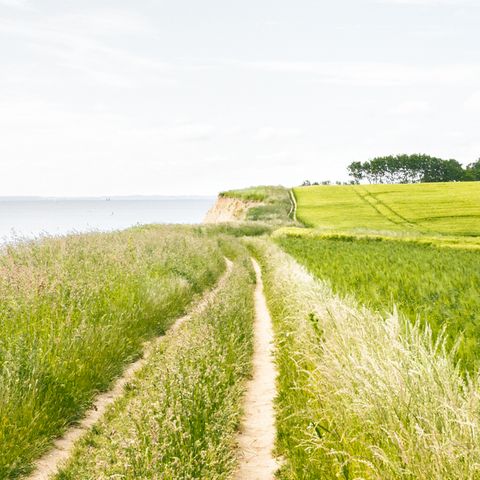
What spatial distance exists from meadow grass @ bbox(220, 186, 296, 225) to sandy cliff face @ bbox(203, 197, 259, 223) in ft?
3.01

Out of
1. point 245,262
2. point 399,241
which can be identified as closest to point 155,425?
point 245,262

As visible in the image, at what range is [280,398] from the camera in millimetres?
8203

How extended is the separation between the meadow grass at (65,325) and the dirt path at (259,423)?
2.22 m

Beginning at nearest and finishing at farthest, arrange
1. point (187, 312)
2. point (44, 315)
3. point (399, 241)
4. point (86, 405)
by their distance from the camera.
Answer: point (86, 405), point (44, 315), point (187, 312), point (399, 241)

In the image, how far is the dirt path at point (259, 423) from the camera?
6.38 metres

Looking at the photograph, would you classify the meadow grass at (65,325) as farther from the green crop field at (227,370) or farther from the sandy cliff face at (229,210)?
the sandy cliff face at (229,210)

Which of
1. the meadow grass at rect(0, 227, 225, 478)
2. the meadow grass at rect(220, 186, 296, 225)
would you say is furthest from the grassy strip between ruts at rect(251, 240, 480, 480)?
the meadow grass at rect(220, 186, 296, 225)

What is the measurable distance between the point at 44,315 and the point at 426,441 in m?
6.83

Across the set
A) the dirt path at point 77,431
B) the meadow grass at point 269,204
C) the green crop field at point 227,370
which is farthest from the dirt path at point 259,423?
the meadow grass at point 269,204

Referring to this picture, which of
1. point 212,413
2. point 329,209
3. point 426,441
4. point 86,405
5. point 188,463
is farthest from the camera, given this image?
point 329,209

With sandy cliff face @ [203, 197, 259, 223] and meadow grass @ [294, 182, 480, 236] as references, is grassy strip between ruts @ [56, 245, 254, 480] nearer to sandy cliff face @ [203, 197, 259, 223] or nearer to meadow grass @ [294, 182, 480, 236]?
meadow grass @ [294, 182, 480, 236]

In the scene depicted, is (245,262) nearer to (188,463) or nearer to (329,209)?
(188,463)

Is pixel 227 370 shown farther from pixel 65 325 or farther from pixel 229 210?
pixel 229 210

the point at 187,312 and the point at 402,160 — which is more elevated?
the point at 402,160
